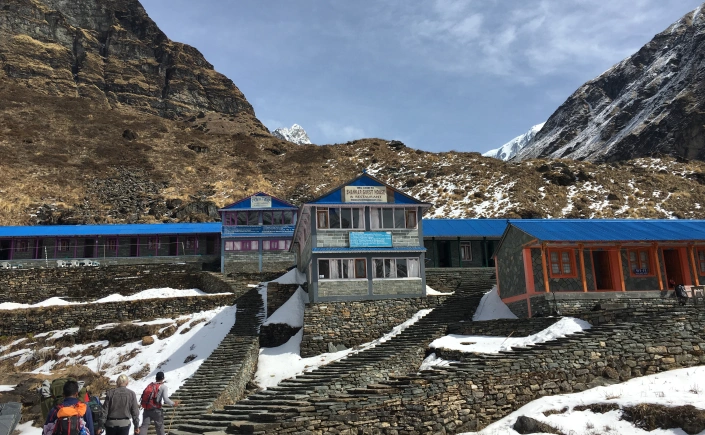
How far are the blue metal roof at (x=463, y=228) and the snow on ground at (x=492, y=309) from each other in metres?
10.6

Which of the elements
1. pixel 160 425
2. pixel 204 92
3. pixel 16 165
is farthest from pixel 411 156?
pixel 204 92

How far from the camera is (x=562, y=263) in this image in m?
23.7

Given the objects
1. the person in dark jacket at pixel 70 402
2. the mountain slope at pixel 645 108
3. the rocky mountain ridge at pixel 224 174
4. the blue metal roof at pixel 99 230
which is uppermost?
the mountain slope at pixel 645 108

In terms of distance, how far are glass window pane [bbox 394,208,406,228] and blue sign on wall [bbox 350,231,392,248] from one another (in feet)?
2.66

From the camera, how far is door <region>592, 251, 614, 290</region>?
24719mm

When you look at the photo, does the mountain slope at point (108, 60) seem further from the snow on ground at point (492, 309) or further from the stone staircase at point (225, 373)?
the snow on ground at point (492, 309)

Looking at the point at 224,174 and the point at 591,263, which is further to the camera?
the point at 224,174

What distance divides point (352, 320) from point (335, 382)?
7045 mm

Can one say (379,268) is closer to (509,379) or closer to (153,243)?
(509,379)

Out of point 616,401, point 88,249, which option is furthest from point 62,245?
point 616,401

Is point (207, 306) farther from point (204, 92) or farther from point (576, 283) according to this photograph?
point (204, 92)

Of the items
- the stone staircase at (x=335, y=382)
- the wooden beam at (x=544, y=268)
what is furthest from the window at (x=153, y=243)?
the wooden beam at (x=544, y=268)

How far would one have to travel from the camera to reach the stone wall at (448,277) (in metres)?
32.7

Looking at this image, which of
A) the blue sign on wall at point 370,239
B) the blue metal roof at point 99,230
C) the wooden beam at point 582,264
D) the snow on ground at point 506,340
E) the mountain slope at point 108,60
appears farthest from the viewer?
the mountain slope at point 108,60
